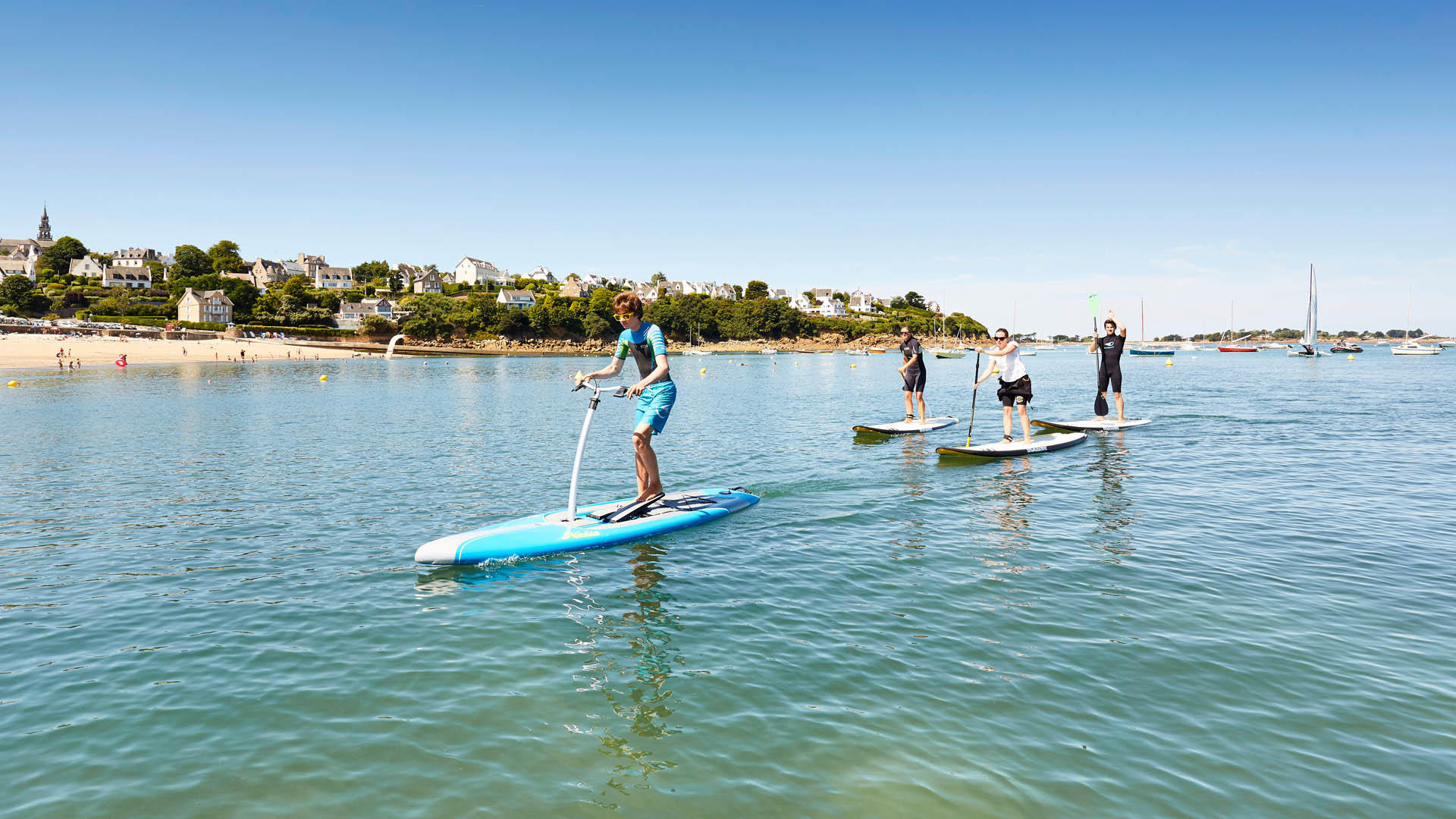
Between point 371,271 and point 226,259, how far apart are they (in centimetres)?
3071

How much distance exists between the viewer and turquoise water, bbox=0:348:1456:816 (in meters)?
5.14

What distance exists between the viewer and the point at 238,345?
325ft

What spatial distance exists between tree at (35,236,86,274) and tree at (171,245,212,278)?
74.6ft

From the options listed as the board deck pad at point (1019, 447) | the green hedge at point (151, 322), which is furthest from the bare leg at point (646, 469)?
the green hedge at point (151, 322)

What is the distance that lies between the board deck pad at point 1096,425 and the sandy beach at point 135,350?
8164cm

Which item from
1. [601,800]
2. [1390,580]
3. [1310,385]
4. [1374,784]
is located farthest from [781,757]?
[1310,385]

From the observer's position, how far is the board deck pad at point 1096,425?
23688 millimetres

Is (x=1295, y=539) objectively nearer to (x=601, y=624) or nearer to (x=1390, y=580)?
(x=1390, y=580)

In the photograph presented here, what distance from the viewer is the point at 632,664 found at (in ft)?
23.5

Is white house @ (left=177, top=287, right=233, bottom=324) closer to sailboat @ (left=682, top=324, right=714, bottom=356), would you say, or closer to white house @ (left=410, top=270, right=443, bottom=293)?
white house @ (left=410, top=270, right=443, bottom=293)

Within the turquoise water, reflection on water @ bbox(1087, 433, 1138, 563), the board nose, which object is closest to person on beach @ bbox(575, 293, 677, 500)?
the turquoise water

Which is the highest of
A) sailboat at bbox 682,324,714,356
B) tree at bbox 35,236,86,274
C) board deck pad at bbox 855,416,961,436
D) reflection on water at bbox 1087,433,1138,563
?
tree at bbox 35,236,86,274

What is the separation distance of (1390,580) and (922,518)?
248 inches

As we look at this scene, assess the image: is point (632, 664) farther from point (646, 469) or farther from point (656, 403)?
point (646, 469)
